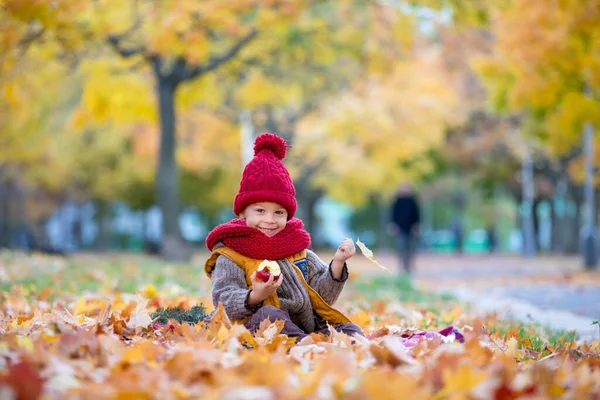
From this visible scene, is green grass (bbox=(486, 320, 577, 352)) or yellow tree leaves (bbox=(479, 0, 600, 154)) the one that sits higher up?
yellow tree leaves (bbox=(479, 0, 600, 154))

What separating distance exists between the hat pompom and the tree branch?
40.8 ft

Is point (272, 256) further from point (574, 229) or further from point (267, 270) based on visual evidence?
point (574, 229)

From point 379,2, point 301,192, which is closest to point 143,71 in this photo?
point 379,2

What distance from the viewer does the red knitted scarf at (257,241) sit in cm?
450

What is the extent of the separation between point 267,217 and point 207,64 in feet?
45.7

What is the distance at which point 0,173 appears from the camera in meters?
36.5

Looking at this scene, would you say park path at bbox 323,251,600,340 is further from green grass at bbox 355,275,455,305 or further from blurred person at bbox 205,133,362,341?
blurred person at bbox 205,133,362,341

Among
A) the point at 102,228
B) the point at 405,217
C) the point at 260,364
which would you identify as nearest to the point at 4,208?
the point at 102,228

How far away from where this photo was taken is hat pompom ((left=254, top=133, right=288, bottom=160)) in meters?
4.68

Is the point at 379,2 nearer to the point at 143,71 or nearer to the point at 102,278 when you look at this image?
the point at 143,71

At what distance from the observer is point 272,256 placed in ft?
14.8

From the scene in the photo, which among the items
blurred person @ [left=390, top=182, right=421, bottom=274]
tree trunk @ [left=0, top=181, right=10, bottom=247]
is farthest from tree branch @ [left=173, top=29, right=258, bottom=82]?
tree trunk @ [left=0, top=181, right=10, bottom=247]

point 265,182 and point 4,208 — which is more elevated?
point 265,182

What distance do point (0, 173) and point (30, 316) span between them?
3369cm
